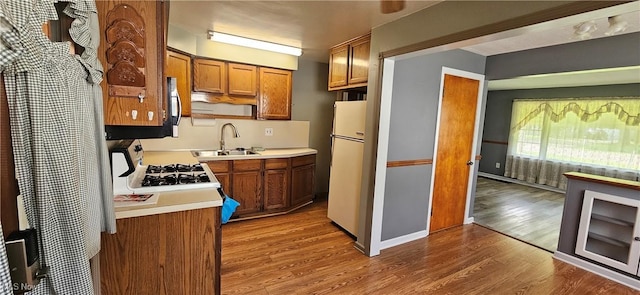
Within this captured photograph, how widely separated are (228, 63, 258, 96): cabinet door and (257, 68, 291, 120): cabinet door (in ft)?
0.38

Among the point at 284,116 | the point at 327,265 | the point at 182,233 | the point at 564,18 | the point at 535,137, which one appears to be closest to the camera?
the point at 564,18

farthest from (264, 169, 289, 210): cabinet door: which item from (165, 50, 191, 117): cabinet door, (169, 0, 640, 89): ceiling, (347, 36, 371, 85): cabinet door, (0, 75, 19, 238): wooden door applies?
(0, 75, 19, 238): wooden door

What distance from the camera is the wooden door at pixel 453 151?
3.25m

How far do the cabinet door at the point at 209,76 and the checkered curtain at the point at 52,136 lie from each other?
2599 millimetres

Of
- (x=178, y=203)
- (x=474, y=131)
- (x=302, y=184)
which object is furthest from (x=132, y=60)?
(x=474, y=131)

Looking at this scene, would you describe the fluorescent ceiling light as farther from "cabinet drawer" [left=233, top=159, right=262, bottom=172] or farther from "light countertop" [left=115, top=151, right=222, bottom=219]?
"light countertop" [left=115, top=151, right=222, bottom=219]

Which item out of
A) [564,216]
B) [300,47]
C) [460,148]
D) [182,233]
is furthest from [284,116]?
[564,216]

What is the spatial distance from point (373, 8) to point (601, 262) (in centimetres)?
313

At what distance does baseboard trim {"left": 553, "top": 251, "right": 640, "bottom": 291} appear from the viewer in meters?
2.40

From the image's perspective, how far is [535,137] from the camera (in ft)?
19.1

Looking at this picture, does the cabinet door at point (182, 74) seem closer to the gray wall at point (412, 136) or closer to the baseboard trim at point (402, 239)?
the gray wall at point (412, 136)

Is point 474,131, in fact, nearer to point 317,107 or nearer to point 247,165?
point 317,107

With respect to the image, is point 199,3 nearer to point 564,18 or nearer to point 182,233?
point 182,233

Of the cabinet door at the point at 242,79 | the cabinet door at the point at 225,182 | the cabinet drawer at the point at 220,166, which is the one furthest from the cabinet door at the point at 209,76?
the cabinet door at the point at 225,182
